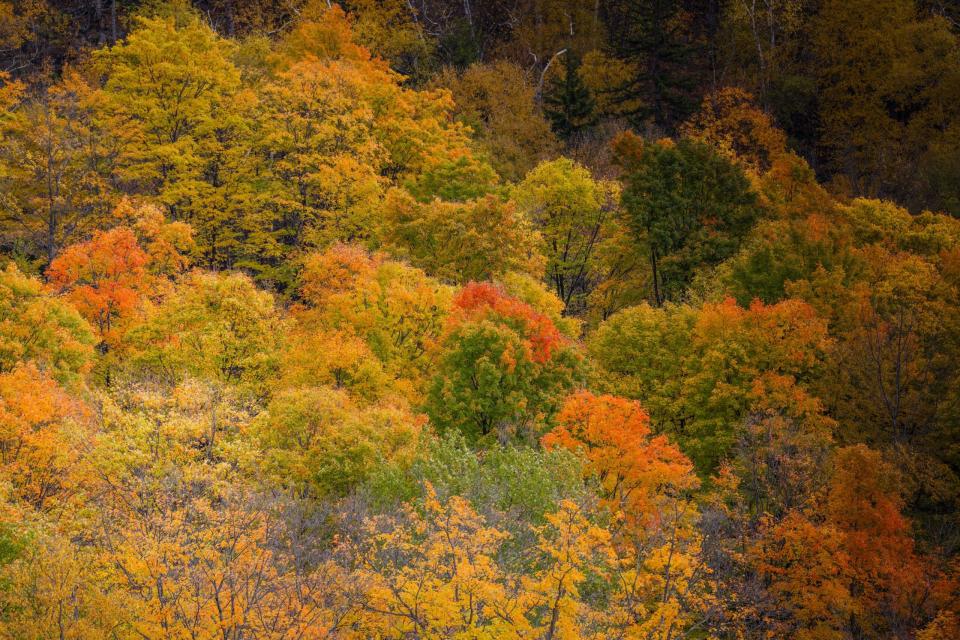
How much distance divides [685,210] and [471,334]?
22.5 metres

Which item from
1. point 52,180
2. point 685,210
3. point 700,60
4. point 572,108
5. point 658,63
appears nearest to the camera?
point 52,180

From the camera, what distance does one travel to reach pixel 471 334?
43562mm

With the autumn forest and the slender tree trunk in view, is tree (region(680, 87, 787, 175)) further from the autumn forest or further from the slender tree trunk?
the slender tree trunk

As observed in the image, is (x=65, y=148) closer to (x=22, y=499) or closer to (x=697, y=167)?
(x=22, y=499)

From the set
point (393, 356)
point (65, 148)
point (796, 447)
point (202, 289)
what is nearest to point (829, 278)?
point (796, 447)

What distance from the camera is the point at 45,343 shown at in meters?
41.2

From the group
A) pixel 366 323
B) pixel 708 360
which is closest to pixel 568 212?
pixel 708 360

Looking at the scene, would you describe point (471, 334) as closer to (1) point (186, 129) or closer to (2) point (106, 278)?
(2) point (106, 278)

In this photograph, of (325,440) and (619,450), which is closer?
(325,440)

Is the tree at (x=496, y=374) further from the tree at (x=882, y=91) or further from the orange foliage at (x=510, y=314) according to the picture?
the tree at (x=882, y=91)

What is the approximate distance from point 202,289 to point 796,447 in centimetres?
2734

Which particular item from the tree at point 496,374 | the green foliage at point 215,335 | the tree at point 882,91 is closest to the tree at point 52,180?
the green foliage at point 215,335

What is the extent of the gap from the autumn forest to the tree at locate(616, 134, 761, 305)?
265 millimetres

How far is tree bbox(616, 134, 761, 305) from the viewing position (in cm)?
5894
